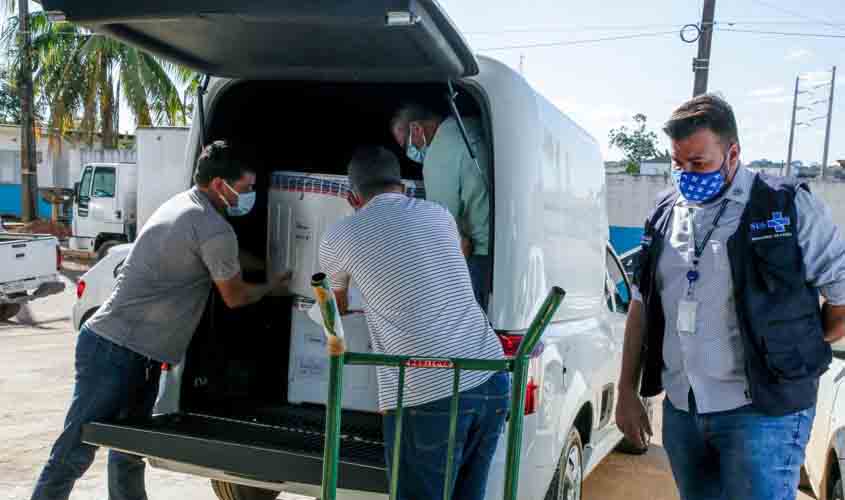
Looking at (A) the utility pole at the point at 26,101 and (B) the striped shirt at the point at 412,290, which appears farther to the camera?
(A) the utility pole at the point at 26,101

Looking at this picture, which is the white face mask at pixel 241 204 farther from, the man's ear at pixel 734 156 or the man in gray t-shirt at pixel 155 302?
the man's ear at pixel 734 156

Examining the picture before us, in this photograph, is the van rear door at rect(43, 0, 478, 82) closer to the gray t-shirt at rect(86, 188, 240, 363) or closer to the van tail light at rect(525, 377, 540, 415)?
the gray t-shirt at rect(86, 188, 240, 363)

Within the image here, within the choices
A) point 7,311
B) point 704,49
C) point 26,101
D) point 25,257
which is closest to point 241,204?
point 25,257

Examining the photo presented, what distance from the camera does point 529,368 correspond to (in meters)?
3.06

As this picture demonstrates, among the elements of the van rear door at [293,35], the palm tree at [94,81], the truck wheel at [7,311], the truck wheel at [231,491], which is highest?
the palm tree at [94,81]

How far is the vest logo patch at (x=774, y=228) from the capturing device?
2.49 metres

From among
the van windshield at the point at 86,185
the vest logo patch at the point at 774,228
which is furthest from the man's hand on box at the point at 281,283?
the van windshield at the point at 86,185

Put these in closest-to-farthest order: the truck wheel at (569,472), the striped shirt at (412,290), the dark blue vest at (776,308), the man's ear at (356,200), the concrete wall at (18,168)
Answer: the dark blue vest at (776,308) → the striped shirt at (412,290) → the man's ear at (356,200) → the truck wheel at (569,472) → the concrete wall at (18,168)

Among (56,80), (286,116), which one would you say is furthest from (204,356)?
(56,80)

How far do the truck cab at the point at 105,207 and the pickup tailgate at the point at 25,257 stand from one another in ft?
17.8

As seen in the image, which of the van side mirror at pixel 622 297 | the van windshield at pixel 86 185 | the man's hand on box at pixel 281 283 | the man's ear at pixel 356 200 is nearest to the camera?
the man's ear at pixel 356 200

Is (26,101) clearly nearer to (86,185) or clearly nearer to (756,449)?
(86,185)

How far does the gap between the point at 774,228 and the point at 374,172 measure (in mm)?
1405

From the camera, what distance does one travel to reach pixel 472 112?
3.83 meters
